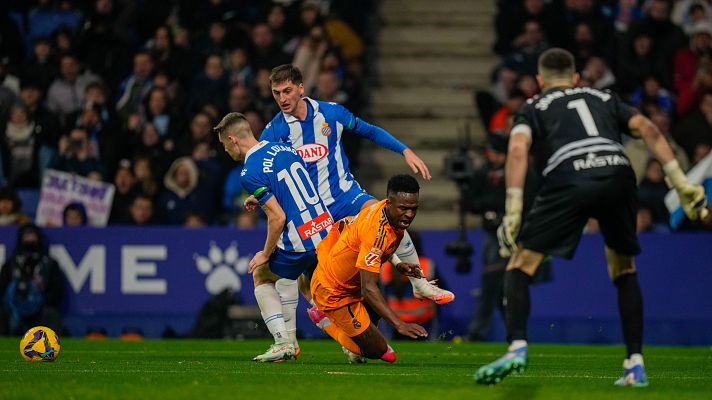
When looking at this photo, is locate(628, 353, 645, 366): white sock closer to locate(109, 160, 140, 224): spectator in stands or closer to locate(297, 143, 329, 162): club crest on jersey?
locate(297, 143, 329, 162): club crest on jersey

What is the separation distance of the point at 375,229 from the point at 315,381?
160 centimetres

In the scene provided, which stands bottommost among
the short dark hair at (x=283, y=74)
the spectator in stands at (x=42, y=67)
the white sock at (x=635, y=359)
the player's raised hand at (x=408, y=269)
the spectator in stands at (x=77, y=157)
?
the white sock at (x=635, y=359)

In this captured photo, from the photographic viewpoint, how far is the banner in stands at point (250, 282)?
16.0 meters

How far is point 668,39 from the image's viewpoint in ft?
62.5

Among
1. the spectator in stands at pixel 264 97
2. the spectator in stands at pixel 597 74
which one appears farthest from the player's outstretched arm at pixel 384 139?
the spectator in stands at pixel 597 74

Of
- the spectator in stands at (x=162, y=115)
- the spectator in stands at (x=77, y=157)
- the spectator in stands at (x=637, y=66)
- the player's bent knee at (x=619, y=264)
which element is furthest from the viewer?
the spectator in stands at (x=637, y=66)

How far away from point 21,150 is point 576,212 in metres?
11.9

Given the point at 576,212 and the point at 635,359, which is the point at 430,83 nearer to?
the point at 576,212

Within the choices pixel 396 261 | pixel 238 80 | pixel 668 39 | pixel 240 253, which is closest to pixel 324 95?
pixel 238 80

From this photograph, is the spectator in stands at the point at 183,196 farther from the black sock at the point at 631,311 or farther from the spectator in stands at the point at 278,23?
the black sock at the point at 631,311

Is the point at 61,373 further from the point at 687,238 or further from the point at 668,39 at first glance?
the point at 668,39

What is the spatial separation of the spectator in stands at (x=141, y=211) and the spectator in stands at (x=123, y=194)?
224 mm

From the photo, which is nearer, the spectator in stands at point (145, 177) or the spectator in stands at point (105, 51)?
the spectator in stands at point (145, 177)

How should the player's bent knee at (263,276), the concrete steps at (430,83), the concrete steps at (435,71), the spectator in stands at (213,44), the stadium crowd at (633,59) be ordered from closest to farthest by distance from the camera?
the player's bent knee at (263,276) → the stadium crowd at (633,59) → the concrete steps at (430,83) → the spectator in stands at (213,44) → the concrete steps at (435,71)
